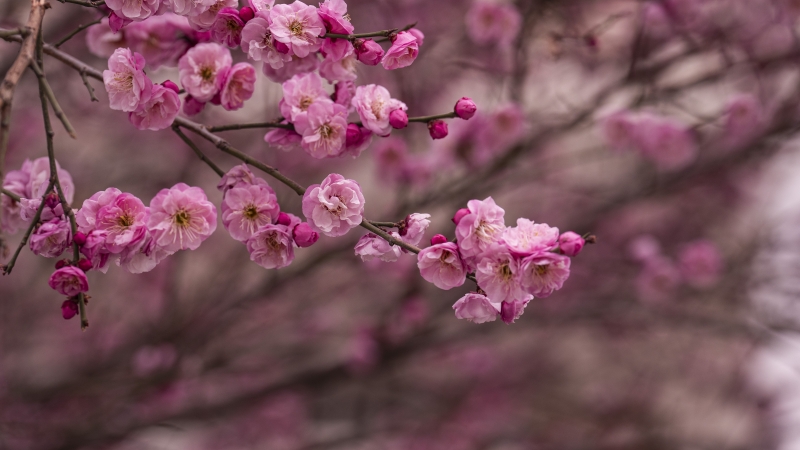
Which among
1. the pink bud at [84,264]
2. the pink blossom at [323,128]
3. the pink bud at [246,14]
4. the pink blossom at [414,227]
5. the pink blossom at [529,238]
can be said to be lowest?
the pink bud at [84,264]

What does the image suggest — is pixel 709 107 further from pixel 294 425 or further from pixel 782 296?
pixel 294 425

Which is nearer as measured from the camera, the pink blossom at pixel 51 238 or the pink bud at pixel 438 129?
the pink blossom at pixel 51 238

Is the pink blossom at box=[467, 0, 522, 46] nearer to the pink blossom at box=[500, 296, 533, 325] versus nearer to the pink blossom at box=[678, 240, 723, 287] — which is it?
the pink blossom at box=[678, 240, 723, 287]

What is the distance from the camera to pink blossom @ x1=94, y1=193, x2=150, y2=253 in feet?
3.10

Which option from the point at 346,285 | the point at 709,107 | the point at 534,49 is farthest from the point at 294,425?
the point at 709,107

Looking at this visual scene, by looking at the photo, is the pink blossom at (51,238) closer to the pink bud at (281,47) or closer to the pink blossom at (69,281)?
the pink blossom at (69,281)

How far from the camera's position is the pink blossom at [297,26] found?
100 centimetres

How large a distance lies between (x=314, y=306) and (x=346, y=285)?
1.49 feet

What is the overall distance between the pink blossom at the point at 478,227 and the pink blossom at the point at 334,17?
0.40 m

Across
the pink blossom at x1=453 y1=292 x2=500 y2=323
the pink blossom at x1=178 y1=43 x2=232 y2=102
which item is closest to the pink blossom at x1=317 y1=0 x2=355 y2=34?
the pink blossom at x1=178 y1=43 x2=232 y2=102

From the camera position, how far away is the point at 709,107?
4156 mm

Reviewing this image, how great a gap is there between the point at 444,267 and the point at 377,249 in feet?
0.40

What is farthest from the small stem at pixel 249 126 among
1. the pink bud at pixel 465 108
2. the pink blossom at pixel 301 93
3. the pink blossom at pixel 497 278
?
the pink blossom at pixel 497 278

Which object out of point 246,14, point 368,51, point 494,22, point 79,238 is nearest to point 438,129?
point 368,51
